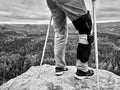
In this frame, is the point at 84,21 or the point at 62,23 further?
the point at 62,23

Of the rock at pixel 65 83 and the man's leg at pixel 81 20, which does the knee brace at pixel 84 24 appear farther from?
the rock at pixel 65 83

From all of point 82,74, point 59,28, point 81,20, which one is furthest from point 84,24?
point 82,74

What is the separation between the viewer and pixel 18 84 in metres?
5.00

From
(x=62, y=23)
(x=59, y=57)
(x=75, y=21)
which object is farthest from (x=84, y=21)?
(x=59, y=57)

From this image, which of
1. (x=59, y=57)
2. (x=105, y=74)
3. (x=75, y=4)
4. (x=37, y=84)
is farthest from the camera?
(x=105, y=74)

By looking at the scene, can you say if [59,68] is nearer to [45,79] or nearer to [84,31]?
[45,79]

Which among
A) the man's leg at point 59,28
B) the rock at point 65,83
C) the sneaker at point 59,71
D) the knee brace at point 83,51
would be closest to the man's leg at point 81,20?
the knee brace at point 83,51

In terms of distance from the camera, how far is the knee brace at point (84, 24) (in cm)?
404

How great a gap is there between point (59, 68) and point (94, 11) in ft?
6.38

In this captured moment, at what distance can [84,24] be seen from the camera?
13.3 ft

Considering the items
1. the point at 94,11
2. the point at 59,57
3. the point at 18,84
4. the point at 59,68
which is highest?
the point at 94,11

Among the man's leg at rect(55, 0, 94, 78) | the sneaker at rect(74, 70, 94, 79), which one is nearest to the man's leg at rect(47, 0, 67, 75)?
the man's leg at rect(55, 0, 94, 78)

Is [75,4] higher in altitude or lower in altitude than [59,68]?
higher

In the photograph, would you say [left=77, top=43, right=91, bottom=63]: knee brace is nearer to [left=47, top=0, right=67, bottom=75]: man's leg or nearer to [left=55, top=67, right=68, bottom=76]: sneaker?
[left=47, top=0, right=67, bottom=75]: man's leg
